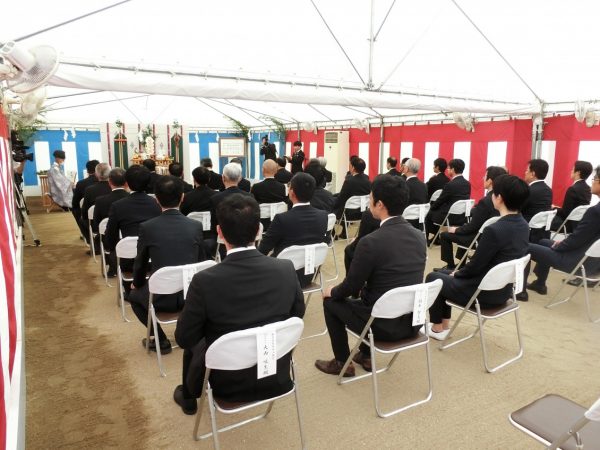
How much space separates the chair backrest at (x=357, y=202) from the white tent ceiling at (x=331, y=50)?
1338 millimetres

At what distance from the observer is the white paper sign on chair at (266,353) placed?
5.30ft

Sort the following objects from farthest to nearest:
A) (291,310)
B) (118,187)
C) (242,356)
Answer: (118,187) < (291,310) < (242,356)

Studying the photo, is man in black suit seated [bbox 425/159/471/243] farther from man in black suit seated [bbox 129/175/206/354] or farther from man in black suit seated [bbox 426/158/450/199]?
man in black suit seated [bbox 129/175/206/354]

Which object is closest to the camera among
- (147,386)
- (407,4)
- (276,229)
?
(147,386)

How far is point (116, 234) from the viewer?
3.55 metres

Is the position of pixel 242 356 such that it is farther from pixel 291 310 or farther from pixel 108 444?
pixel 108 444

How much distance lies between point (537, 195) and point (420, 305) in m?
3.11

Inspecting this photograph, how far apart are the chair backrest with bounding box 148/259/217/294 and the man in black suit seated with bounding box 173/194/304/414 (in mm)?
703

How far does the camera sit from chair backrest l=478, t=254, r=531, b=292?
99.7 inches

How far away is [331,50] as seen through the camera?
5.41m

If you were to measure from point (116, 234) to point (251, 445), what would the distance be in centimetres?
225

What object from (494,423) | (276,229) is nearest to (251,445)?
(494,423)

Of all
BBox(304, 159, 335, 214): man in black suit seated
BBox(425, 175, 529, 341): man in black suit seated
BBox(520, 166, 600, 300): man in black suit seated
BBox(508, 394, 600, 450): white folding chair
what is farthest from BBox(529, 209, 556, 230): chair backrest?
BBox(508, 394, 600, 450): white folding chair

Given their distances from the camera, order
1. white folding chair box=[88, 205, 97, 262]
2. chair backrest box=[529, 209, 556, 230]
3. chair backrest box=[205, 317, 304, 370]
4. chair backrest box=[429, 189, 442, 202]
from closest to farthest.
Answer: chair backrest box=[205, 317, 304, 370]
chair backrest box=[529, 209, 556, 230]
white folding chair box=[88, 205, 97, 262]
chair backrest box=[429, 189, 442, 202]
